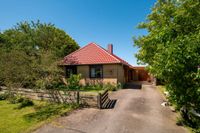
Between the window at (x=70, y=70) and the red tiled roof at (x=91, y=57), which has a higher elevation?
the red tiled roof at (x=91, y=57)

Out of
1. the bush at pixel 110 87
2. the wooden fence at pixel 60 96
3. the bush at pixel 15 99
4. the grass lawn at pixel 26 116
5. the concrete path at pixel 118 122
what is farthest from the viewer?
the bush at pixel 110 87

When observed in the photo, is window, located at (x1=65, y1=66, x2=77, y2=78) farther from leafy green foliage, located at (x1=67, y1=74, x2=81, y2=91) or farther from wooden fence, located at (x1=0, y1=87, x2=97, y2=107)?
wooden fence, located at (x1=0, y1=87, x2=97, y2=107)

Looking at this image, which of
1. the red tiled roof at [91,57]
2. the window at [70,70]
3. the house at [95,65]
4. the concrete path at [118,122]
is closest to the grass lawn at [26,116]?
the concrete path at [118,122]

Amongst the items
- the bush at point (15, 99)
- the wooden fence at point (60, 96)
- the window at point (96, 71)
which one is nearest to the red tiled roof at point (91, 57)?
the window at point (96, 71)

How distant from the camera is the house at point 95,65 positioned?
19609 millimetres

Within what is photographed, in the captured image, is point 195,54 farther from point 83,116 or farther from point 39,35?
point 39,35

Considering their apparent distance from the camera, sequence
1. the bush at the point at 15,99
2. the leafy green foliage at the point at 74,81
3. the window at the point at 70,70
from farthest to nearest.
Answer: the window at the point at 70,70 < the leafy green foliage at the point at 74,81 < the bush at the point at 15,99

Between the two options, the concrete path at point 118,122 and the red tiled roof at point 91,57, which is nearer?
the concrete path at point 118,122

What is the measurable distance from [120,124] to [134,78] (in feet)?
91.3

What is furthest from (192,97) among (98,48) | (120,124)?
(98,48)

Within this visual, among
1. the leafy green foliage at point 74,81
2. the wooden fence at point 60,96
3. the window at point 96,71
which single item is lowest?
the wooden fence at point 60,96

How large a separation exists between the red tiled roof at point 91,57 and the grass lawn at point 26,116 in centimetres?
977

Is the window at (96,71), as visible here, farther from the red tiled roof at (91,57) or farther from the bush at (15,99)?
the bush at (15,99)

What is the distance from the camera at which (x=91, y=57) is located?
21125 millimetres
